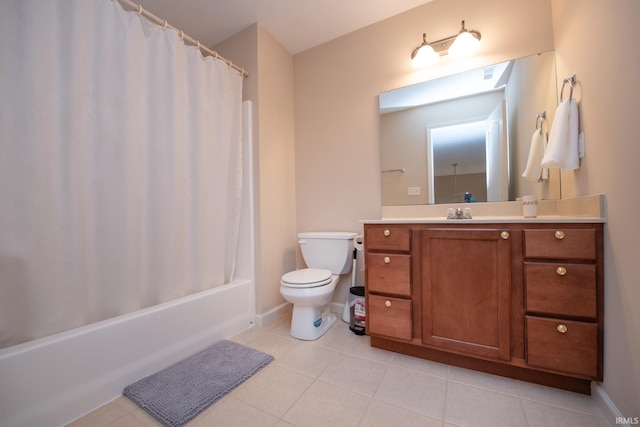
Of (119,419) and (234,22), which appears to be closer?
(119,419)

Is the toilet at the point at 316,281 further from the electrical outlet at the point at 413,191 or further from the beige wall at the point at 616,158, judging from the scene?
the beige wall at the point at 616,158

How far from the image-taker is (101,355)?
43.9 inches

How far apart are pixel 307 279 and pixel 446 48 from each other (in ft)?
6.14

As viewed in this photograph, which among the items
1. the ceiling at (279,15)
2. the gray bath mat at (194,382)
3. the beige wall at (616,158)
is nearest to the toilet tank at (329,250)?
the gray bath mat at (194,382)

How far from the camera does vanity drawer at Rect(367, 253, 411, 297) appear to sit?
55.1 inches

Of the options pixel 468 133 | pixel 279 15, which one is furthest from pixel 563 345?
pixel 279 15

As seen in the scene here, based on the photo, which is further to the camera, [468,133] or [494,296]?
[468,133]

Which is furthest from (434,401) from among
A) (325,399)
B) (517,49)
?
(517,49)

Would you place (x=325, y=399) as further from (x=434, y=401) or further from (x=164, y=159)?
(x=164, y=159)

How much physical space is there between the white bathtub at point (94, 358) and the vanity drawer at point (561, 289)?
1790mm

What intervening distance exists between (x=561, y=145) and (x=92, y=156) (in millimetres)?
2313

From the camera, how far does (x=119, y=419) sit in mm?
1024

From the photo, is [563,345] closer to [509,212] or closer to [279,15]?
[509,212]

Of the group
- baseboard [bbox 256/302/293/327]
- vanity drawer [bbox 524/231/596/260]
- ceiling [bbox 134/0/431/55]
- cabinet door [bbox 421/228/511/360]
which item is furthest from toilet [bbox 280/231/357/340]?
ceiling [bbox 134/0/431/55]
